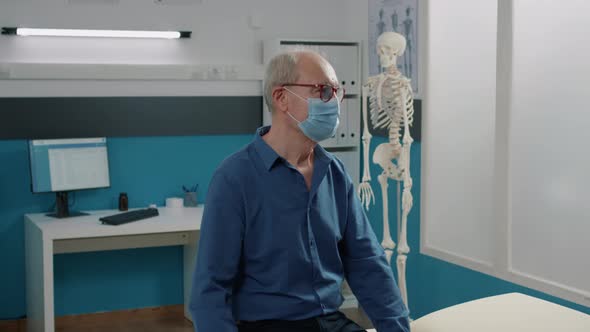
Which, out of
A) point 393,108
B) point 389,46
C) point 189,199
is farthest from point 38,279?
point 389,46

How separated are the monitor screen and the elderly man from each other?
2.46 meters

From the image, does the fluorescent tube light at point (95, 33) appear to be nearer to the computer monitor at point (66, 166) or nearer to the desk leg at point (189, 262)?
the computer monitor at point (66, 166)

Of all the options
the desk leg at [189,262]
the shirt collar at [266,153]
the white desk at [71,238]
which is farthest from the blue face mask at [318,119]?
the desk leg at [189,262]

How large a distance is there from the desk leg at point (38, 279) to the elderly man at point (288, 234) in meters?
2.09

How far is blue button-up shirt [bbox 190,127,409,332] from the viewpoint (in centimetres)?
203

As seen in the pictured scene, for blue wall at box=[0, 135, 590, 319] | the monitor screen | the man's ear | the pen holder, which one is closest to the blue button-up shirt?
the man's ear

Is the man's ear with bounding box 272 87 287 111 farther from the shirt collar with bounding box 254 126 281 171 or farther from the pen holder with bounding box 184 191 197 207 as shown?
the pen holder with bounding box 184 191 197 207

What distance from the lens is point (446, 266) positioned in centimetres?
417

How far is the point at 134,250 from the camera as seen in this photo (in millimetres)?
4797

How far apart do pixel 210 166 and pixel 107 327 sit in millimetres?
1151

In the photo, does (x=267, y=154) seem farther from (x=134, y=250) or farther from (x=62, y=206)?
(x=134, y=250)

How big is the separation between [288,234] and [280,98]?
372 millimetres

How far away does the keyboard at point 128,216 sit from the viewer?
4.17 metres

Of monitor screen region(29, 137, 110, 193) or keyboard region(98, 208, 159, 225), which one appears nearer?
keyboard region(98, 208, 159, 225)
